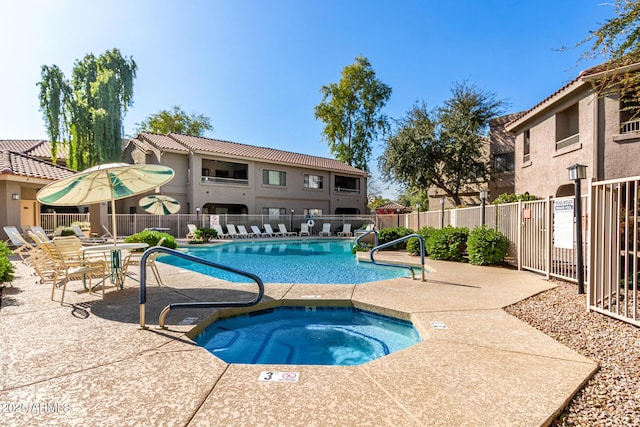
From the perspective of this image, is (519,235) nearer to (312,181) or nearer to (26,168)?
(26,168)

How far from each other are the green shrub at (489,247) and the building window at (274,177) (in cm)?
2052

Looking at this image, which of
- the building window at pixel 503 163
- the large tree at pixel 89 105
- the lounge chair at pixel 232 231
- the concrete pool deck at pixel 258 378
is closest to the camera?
the concrete pool deck at pixel 258 378

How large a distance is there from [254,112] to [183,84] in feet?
33.8

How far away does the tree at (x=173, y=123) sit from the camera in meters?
38.3

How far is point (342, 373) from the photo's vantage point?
9.77ft

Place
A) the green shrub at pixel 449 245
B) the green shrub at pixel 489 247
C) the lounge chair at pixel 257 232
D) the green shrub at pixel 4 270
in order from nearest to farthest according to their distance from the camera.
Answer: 1. the green shrub at pixel 4 270
2. the green shrub at pixel 489 247
3. the green shrub at pixel 449 245
4. the lounge chair at pixel 257 232

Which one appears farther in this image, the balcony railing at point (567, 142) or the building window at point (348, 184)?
the building window at point (348, 184)

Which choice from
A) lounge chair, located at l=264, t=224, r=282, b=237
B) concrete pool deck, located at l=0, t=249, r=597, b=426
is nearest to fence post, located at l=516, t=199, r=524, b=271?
concrete pool deck, located at l=0, t=249, r=597, b=426

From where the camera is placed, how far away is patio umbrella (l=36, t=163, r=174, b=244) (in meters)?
6.15

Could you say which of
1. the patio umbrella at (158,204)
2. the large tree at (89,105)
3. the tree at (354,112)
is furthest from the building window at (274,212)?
the tree at (354,112)

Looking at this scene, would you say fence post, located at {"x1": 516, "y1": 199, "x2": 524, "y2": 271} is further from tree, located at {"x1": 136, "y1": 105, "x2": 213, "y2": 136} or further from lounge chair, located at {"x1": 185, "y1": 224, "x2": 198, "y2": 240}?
tree, located at {"x1": 136, "y1": 105, "x2": 213, "y2": 136}

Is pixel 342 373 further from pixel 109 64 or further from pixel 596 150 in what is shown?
pixel 109 64

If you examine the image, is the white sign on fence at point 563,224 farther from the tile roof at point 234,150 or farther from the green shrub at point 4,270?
the tile roof at point 234,150

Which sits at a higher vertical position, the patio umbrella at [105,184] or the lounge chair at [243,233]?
the patio umbrella at [105,184]
